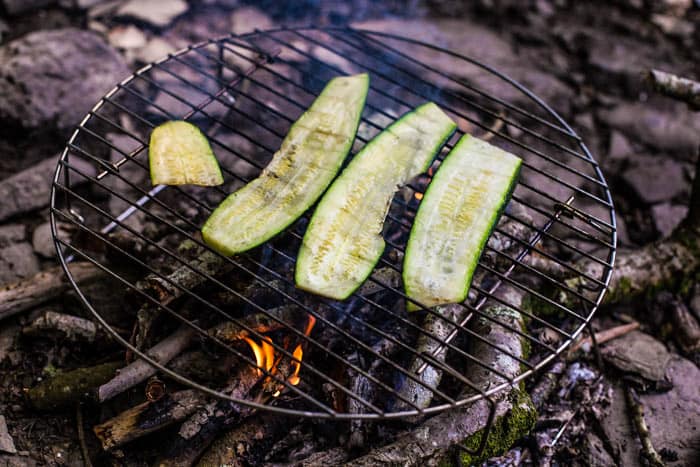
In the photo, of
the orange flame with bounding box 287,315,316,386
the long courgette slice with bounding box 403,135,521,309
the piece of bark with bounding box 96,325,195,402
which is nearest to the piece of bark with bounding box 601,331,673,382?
the long courgette slice with bounding box 403,135,521,309

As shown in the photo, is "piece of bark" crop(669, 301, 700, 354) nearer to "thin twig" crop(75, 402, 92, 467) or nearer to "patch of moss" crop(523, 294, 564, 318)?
"patch of moss" crop(523, 294, 564, 318)

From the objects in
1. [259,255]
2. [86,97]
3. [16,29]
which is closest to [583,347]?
[259,255]

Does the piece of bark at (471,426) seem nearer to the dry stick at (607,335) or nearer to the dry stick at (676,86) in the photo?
the dry stick at (607,335)

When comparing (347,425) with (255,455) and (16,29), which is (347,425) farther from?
(16,29)

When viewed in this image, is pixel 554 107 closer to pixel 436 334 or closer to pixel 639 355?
pixel 639 355

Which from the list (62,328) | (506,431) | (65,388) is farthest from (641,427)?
(62,328)

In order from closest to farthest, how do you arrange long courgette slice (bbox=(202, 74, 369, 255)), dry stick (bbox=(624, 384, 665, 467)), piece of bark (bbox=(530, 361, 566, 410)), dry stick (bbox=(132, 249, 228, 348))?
long courgette slice (bbox=(202, 74, 369, 255)) → dry stick (bbox=(132, 249, 228, 348)) → dry stick (bbox=(624, 384, 665, 467)) → piece of bark (bbox=(530, 361, 566, 410))

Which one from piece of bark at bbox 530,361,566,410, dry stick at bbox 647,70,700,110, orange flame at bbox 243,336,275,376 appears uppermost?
dry stick at bbox 647,70,700,110
